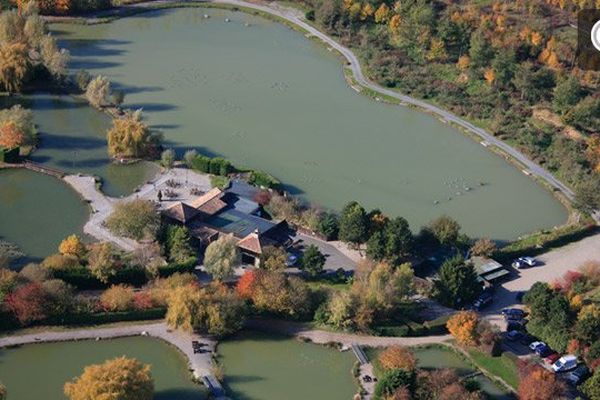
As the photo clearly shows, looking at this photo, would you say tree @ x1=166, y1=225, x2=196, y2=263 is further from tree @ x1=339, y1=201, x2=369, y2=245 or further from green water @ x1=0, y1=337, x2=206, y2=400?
tree @ x1=339, y1=201, x2=369, y2=245

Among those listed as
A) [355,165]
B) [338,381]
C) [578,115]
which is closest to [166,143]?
[355,165]

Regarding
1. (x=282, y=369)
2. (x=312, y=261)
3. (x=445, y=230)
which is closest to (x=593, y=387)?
(x=445, y=230)

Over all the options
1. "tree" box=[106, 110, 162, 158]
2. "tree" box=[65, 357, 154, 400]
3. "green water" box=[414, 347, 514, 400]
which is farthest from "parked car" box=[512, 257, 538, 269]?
"tree" box=[106, 110, 162, 158]

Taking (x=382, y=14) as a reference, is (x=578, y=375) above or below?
below

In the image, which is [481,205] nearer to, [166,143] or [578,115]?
[578,115]

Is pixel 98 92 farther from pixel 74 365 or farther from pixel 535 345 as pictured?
pixel 535 345

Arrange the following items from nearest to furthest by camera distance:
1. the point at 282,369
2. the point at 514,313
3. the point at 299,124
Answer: the point at 282,369 → the point at 514,313 → the point at 299,124
